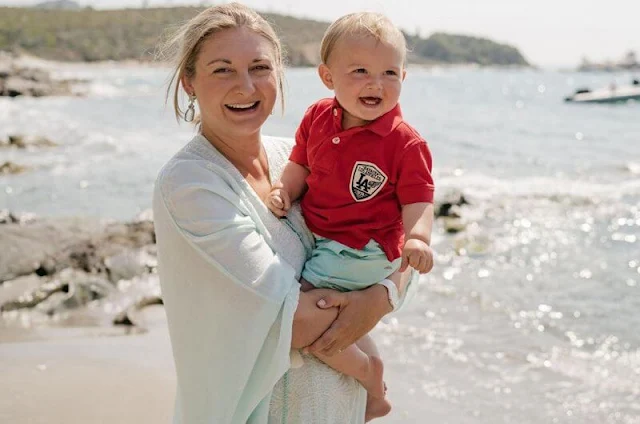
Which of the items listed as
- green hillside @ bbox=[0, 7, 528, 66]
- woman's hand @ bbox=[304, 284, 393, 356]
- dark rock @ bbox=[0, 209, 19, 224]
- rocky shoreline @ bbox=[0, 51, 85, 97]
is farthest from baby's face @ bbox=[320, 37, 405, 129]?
green hillside @ bbox=[0, 7, 528, 66]

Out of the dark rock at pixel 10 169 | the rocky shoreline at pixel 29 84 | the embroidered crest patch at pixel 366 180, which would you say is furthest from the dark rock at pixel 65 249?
the rocky shoreline at pixel 29 84

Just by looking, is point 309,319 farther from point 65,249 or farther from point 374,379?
point 65,249

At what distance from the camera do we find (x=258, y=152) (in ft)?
9.52

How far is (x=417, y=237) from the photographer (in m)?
2.55

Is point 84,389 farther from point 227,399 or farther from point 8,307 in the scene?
point 227,399

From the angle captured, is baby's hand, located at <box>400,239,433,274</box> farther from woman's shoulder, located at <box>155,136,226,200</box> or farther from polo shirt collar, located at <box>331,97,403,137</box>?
woman's shoulder, located at <box>155,136,226,200</box>

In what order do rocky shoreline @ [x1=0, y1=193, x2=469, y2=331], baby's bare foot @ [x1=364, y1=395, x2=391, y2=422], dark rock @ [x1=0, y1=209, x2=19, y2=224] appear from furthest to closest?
A: dark rock @ [x1=0, y1=209, x2=19, y2=224]
rocky shoreline @ [x1=0, y1=193, x2=469, y2=331]
baby's bare foot @ [x1=364, y1=395, x2=391, y2=422]

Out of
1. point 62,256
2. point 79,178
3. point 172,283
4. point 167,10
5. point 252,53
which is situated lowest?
point 167,10

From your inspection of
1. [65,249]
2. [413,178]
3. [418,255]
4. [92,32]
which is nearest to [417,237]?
[418,255]

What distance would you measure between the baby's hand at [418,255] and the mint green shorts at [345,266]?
0.57 ft

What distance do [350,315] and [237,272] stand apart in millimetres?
419

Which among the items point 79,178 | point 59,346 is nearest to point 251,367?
point 59,346

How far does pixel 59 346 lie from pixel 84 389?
2.91ft

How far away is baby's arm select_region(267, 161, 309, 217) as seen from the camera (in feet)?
8.82
